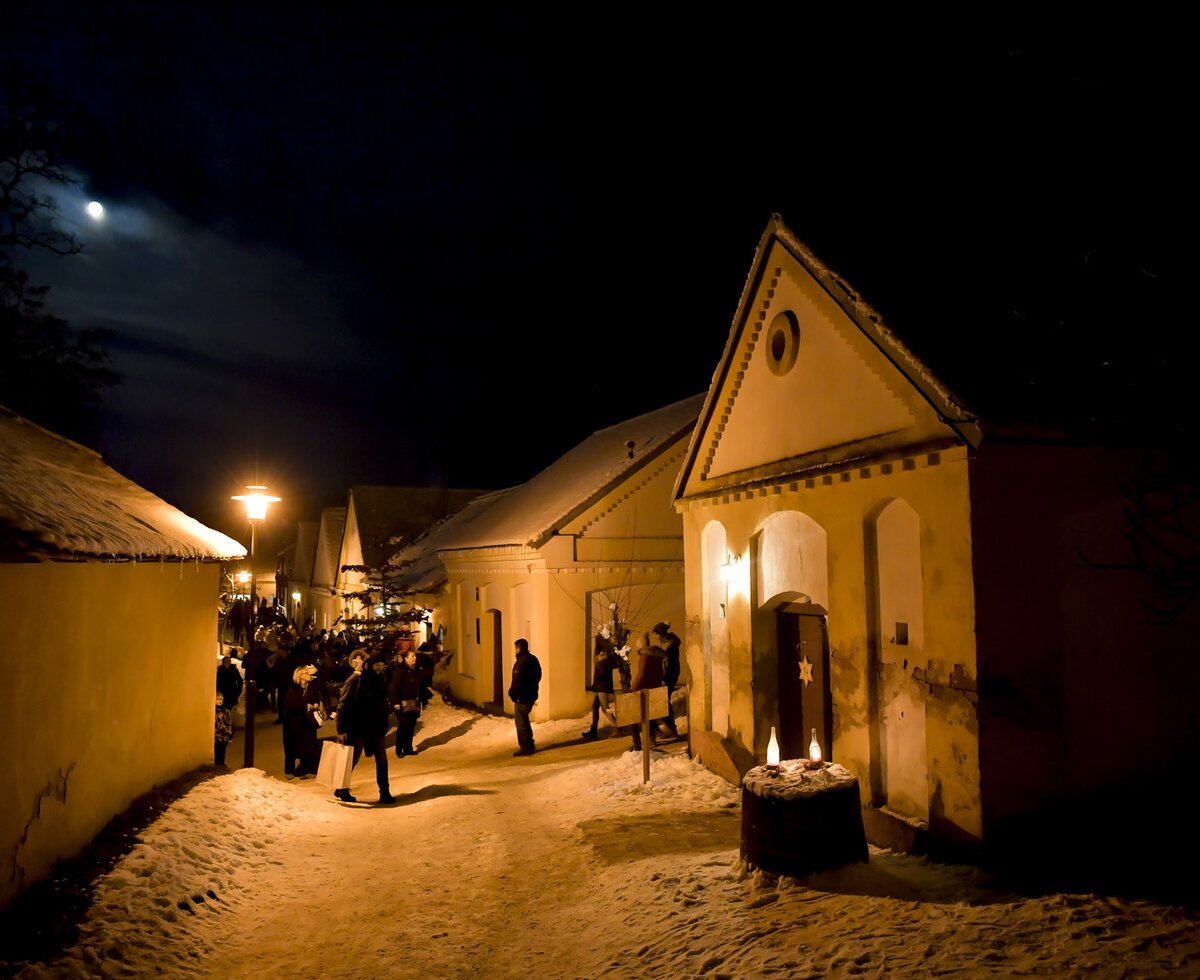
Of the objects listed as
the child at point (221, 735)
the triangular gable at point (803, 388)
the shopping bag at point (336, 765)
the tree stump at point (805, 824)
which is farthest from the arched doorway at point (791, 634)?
the child at point (221, 735)

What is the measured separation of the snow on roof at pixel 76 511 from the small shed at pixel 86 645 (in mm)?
21

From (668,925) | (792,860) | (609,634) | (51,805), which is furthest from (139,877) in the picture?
(609,634)

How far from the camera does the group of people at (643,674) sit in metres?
12.9

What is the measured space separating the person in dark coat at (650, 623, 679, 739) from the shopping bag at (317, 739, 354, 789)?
5.08 meters

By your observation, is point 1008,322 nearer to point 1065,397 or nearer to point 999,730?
point 1065,397

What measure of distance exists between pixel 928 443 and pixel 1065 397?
126 centimetres

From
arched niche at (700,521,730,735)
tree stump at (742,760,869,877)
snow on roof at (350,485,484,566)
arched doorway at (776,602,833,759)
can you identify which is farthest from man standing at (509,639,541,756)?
snow on roof at (350,485,484,566)

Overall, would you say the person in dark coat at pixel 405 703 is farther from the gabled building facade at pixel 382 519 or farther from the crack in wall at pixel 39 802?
the gabled building facade at pixel 382 519

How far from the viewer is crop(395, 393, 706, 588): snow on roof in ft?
62.8

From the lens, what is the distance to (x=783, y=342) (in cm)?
1014

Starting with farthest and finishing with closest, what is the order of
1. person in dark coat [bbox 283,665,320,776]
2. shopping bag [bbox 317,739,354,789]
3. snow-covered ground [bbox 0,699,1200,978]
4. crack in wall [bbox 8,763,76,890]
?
person in dark coat [bbox 283,665,320,776], shopping bag [bbox 317,739,354,789], crack in wall [bbox 8,763,76,890], snow-covered ground [bbox 0,699,1200,978]

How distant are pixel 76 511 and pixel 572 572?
12254 mm

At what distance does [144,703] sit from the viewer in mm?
8930

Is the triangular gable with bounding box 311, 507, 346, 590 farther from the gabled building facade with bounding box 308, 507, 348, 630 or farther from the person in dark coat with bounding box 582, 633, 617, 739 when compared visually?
the person in dark coat with bounding box 582, 633, 617, 739
